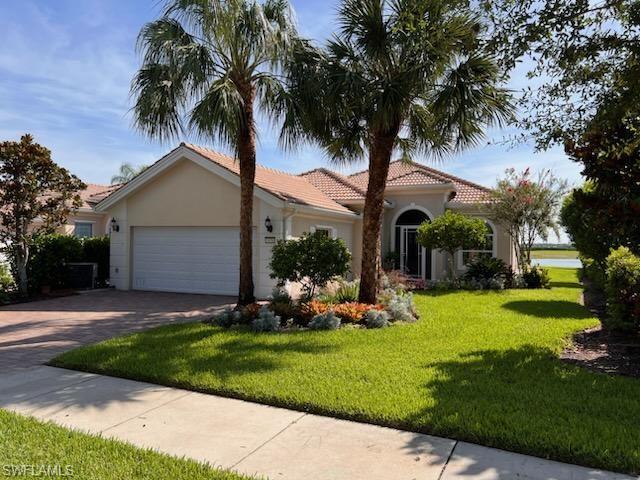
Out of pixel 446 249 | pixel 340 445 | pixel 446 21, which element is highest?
pixel 446 21

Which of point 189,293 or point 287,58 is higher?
point 287,58

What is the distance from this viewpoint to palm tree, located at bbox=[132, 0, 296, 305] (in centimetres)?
1016

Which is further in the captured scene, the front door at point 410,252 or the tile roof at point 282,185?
the front door at point 410,252

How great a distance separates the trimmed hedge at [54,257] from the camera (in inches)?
643

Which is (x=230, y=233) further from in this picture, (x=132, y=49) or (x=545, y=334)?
(x=545, y=334)

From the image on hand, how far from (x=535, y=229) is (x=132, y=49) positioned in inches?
672

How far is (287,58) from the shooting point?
11.1 metres

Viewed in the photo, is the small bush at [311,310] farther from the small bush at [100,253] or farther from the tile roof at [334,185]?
the small bush at [100,253]

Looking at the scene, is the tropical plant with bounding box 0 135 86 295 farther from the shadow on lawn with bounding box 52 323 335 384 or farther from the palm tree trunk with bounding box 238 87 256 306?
the shadow on lawn with bounding box 52 323 335 384

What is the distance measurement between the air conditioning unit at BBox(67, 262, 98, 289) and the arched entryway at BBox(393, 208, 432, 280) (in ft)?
43.8

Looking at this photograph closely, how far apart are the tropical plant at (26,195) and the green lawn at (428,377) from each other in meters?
8.36

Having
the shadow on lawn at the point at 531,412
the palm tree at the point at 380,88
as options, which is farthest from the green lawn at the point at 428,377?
the palm tree at the point at 380,88

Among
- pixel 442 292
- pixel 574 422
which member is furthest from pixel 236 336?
pixel 442 292

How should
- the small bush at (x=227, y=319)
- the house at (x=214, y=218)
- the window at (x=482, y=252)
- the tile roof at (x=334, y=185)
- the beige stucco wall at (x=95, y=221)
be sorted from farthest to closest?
the beige stucco wall at (x=95, y=221) → the tile roof at (x=334, y=185) → the window at (x=482, y=252) → the house at (x=214, y=218) → the small bush at (x=227, y=319)
